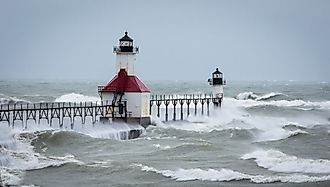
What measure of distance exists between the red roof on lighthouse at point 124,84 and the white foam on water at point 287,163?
12791mm

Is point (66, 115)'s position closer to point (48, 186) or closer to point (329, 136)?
point (329, 136)

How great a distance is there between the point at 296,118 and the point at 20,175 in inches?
1436

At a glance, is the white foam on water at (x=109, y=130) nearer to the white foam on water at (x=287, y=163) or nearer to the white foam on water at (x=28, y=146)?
the white foam on water at (x=28, y=146)

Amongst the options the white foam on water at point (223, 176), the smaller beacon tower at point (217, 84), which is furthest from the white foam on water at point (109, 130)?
the smaller beacon tower at point (217, 84)

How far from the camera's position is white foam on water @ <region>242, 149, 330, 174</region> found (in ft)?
80.9

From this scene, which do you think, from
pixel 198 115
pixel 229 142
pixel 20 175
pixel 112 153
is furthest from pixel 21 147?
pixel 198 115

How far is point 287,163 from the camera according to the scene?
25875mm

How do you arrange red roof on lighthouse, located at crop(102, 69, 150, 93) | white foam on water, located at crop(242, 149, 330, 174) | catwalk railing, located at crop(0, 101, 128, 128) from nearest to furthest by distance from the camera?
1. white foam on water, located at crop(242, 149, 330, 174)
2. catwalk railing, located at crop(0, 101, 128, 128)
3. red roof on lighthouse, located at crop(102, 69, 150, 93)

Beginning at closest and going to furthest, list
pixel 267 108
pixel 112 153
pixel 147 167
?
pixel 147 167, pixel 112 153, pixel 267 108

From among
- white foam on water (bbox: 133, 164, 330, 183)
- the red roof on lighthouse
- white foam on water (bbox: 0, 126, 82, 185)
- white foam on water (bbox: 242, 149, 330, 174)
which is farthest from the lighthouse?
white foam on water (bbox: 133, 164, 330, 183)

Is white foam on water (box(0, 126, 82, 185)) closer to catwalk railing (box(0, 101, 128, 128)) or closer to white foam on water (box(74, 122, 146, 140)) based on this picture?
catwalk railing (box(0, 101, 128, 128))

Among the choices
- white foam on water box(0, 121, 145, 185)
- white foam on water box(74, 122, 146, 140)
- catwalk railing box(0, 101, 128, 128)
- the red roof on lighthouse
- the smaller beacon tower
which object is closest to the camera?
white foam on water box(0, 121, 145, 185)

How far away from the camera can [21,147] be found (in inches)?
1184

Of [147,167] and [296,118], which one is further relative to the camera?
[296,118]
